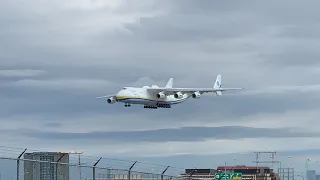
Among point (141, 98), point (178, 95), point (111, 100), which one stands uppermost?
point (178, 95)

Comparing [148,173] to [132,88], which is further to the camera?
[132,88]

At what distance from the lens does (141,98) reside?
143375 millimetres

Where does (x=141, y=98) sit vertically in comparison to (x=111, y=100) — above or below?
above

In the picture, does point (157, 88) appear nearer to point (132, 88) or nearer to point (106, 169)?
point (132, 88)

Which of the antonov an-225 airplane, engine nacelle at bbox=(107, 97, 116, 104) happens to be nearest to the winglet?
the antonov an-225 airplane

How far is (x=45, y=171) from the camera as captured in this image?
5384 cm

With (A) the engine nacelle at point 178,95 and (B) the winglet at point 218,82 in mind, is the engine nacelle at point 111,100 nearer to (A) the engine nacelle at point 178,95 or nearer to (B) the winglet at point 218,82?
(A) the engine nacelle at point 178,95

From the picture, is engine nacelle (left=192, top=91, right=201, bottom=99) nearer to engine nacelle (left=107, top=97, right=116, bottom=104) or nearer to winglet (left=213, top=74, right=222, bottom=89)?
engine nacelle (left=107, top=97, right=116, bottom=104)

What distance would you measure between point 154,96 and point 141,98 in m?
4.52

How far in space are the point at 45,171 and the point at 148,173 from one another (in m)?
6.83

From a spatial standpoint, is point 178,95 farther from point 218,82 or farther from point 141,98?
point 218,82

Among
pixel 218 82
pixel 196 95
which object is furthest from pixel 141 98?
pixel 218 82

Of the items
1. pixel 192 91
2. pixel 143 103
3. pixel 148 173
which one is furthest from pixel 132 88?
pixel 148 173

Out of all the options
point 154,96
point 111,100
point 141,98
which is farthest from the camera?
point 154,96
